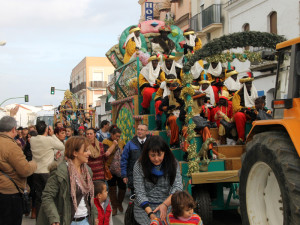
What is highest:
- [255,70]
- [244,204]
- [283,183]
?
[255,70]

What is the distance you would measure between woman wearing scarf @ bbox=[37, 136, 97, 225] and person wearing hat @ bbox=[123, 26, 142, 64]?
854 centimetres

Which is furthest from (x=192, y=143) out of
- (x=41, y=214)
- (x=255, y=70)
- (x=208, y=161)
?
(x=255, y=70)

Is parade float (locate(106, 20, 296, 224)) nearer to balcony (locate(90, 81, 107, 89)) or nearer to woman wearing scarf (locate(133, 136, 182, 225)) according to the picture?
woman wearing scarf (locate(133, 136, 182, 225))

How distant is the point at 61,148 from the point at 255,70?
53.7 ft

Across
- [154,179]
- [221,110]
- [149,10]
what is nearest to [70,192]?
[154,179]

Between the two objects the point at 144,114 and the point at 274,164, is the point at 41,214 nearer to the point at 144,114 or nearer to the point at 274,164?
the point at 274,164

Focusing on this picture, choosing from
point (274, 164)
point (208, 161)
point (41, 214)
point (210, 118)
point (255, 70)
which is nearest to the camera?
point (41, 214)

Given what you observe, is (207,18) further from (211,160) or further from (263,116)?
(211,160)

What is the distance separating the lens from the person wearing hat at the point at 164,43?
1245 centimetres

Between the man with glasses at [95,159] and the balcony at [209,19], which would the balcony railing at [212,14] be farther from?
the man with glasses at [95,159]

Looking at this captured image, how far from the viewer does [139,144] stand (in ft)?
23.0

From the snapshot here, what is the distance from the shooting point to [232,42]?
279 inches

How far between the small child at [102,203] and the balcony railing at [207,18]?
79.6 ft

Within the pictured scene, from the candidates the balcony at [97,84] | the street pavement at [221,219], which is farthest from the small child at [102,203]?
the balcony at [97,84]
